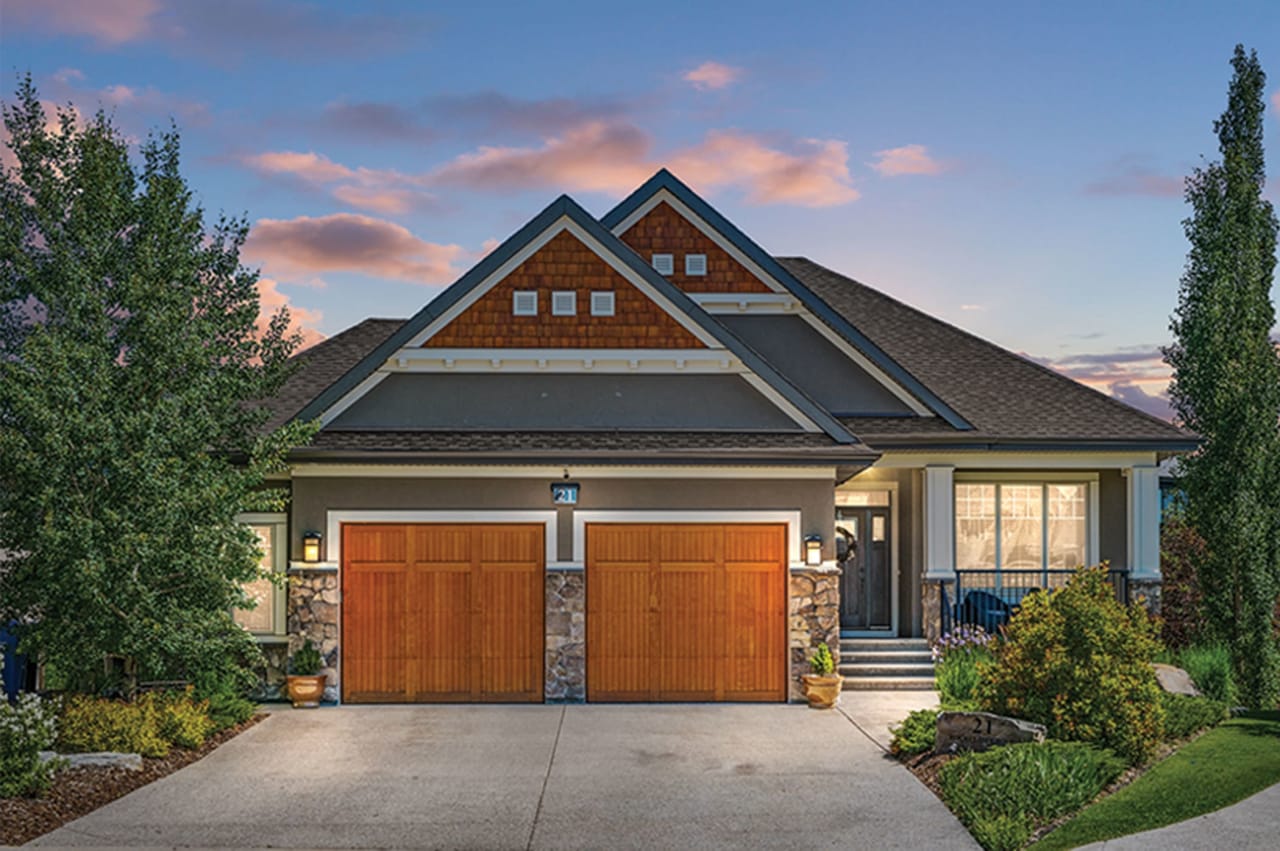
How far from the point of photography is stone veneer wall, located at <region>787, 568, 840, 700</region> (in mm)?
14148

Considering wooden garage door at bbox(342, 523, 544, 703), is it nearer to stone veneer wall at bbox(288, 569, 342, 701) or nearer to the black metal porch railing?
stone veneer wall at bbox(288, 569, 342, 701)

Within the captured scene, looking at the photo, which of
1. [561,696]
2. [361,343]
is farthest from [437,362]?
[361,343]

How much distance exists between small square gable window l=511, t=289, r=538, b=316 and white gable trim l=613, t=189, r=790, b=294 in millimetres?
3498

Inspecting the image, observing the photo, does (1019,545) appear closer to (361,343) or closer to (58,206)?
(361,343)

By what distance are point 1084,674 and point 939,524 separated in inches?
247

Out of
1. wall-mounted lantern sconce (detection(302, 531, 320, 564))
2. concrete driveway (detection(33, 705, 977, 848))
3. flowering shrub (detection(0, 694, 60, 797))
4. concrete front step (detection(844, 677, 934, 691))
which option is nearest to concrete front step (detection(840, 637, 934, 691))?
concrete front step (detection(844, 677, 934, 691))

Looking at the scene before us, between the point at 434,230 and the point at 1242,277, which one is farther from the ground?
the point at 434,230

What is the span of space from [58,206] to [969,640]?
498 inches

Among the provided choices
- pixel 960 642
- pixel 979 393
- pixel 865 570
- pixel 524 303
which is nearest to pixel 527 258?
pixel 524 303

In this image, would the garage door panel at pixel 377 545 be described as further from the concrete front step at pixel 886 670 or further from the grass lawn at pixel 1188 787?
the grass lawn at pixel 1188 787

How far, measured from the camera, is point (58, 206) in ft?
39.8

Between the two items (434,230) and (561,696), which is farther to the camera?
(434,230)

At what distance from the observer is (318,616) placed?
45.8 ft

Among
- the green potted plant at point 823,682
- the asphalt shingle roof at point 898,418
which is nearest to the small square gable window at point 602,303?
the asphalt shingle roof at point 898,418
